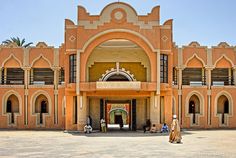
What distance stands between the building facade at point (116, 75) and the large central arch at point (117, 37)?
0.08 metres

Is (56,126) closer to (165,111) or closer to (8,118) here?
(8,118)

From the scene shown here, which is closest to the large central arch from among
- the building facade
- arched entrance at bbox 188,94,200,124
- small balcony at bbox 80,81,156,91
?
the building facade

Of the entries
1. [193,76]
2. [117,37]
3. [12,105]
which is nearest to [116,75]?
[117,37]

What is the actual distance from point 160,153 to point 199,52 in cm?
2146

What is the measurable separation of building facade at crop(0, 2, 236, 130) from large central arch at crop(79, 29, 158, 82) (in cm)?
8

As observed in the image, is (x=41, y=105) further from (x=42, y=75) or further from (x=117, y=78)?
(x=117, y=78)

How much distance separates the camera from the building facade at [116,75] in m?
33.4

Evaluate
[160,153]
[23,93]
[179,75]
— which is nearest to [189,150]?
[160,153]

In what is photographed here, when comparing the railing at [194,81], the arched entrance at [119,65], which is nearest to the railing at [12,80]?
the arched entrance at [119,65]

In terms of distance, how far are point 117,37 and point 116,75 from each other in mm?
4134

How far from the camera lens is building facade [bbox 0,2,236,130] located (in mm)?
33406

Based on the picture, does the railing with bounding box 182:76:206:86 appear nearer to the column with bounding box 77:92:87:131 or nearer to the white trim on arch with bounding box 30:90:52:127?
the column with bounding box 77:92:87:131

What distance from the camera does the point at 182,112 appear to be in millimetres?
37281

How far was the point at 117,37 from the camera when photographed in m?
33.7
